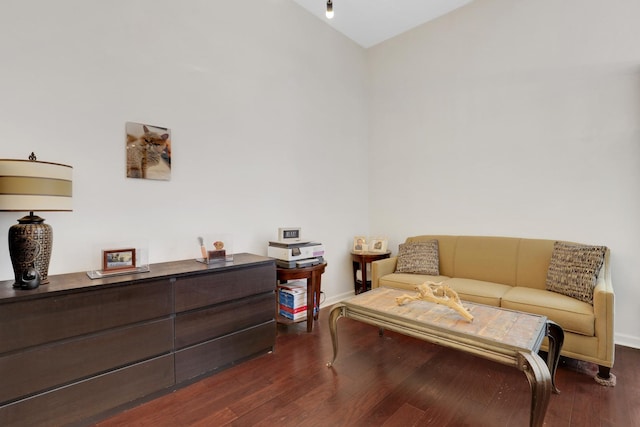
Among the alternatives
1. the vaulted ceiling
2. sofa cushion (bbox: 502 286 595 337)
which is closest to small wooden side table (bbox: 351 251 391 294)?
sofa cushion (bbox: 502 286 595 337)

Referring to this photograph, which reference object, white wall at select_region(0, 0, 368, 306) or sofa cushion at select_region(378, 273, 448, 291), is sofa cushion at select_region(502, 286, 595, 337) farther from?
white wall at select_region(0, 0, 368, 306)

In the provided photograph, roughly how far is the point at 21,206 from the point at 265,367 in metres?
1.79

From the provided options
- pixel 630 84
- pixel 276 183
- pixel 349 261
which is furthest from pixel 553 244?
pixel 276 183

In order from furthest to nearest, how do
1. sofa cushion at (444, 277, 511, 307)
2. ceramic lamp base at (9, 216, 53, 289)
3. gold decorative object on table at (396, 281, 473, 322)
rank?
1. sofa cushion at (444, 277, 511, 307)
2. gold decorative object on table at (396, 281, 473, 322)
3. ceramic lamp base at (9, 216, 53, 289)

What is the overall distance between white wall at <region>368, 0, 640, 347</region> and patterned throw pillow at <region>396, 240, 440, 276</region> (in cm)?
39

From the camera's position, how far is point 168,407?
185 cm

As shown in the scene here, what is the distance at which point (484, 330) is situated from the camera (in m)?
1.77

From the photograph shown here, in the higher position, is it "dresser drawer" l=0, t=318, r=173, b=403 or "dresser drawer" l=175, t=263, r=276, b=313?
"dresser drawer" l=175, t=263, r=276, b=313

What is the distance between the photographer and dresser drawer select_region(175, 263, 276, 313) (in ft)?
A: 6.75

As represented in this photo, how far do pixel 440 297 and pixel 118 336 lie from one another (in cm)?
202

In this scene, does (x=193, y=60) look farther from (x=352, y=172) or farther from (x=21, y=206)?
(x=352, y=172)

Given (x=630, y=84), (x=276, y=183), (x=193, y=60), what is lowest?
(x=276, y=183)

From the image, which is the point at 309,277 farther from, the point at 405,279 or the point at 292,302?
the point at 405,279

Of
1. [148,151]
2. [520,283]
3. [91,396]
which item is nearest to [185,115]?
[148,151]
